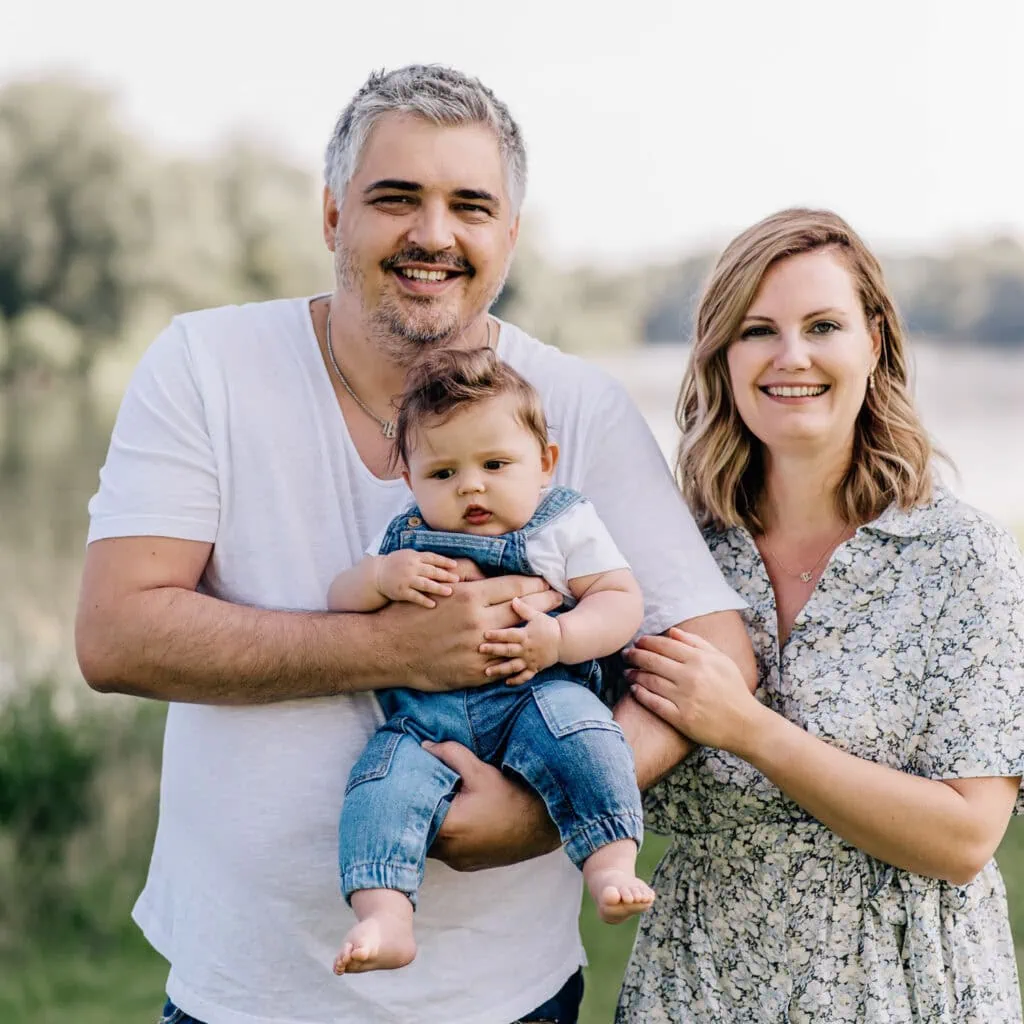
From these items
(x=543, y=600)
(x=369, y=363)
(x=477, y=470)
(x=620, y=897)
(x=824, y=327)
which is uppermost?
(x=824, y=327)

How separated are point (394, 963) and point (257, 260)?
13991mm

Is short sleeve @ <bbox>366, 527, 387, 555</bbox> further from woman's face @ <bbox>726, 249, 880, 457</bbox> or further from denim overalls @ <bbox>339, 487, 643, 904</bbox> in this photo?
woman's face @ <bbox>726, 249, 880, 457</bbox>

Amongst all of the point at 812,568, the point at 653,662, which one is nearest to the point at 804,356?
the point at 812,568

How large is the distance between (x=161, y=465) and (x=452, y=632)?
0.60 metres

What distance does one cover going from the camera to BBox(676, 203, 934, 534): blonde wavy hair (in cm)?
271

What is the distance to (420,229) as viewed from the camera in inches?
100

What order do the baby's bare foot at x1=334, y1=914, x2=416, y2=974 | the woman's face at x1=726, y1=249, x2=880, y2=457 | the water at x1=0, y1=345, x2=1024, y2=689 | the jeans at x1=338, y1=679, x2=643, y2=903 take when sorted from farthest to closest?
the water at x1=0, y1=345, x2=1024, y2=689, the woman's face at x1=726, y1=249, x2=880, y2=457, the jeans at x1=338, y1=679, x2=643, y2=903, the baby's bare foot at x1=334, y1=914, x2=416, y2=974

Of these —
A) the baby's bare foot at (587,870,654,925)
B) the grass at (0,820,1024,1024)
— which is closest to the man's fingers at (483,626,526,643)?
the baby's bare foot at (587,870,654,925)

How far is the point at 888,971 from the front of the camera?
2477 mm

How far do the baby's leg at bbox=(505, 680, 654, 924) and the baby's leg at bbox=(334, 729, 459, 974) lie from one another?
147 mm

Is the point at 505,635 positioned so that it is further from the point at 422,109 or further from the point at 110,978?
the point at 110,978

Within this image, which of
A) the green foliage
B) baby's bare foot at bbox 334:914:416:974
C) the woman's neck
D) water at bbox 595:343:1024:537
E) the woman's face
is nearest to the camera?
baby's bare foot at bbox 334:914:416:974

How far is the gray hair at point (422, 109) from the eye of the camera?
2.58 m

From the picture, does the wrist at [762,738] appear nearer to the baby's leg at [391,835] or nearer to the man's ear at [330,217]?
the baby's leg at [391,835]
